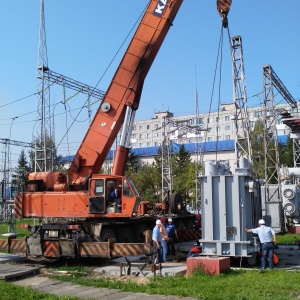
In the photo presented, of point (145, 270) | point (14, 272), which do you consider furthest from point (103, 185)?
point (14, 272)

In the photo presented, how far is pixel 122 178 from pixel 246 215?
4811 millimetres

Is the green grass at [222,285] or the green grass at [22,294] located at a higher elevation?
the green grass at [222,285]

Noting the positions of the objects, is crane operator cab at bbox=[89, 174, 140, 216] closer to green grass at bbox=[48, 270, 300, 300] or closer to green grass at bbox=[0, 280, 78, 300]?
green grass at bbox=[48, 270, 300, 300]

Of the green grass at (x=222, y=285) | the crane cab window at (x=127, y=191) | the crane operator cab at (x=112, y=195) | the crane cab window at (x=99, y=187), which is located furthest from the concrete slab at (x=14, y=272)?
the crane cab window at (x=127, y=191)

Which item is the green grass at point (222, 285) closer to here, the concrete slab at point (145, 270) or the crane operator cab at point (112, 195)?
the concrete slab at point (145, 270)

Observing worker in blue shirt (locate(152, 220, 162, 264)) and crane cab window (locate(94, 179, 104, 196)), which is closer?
worker in blue shirt (locate(152, 220, 162, 264))

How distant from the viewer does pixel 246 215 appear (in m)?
11.4

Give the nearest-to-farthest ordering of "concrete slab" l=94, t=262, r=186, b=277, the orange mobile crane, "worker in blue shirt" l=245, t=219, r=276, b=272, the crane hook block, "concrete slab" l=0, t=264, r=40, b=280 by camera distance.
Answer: "concrete slab" l=0, t=264, r=40, b=280 → "concrete slab" l=94, t=262, r=186, b=277 → "worker in blue shirt" l=245, t=219, r=276, b=272 → the orange mobile crane → the crane hook block

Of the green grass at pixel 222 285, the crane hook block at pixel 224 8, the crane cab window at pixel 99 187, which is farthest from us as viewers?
the crane cab window at pixel 99 187

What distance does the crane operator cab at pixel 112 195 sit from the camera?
563 inches

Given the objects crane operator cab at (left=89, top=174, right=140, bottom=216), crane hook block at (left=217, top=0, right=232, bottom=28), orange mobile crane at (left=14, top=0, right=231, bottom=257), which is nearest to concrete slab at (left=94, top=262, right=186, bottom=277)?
orange mobile crane at (left=14, top=0, right=231, bottom=257)

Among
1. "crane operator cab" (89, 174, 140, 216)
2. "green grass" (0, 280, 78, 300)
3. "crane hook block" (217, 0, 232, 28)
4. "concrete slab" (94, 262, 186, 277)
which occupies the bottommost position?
"green grass" (0, 280, 78, 300)

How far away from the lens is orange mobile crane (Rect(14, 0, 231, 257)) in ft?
45.8

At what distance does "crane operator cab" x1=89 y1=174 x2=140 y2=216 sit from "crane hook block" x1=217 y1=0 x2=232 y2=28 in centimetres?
610
